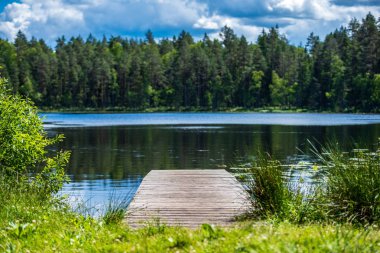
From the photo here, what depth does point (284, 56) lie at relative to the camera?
5281 inches

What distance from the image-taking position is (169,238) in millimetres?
6613

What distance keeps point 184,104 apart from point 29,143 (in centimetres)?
12172

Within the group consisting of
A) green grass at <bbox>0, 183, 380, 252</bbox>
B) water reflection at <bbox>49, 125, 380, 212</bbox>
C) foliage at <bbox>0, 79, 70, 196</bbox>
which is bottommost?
water reflection at <bbox>49, 125, 380, 212</bbox>

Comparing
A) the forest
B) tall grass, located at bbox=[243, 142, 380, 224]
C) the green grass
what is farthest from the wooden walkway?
the forest

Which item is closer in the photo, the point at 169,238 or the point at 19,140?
the point at 169,238

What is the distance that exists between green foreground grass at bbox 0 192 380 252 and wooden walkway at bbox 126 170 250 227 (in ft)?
3.61

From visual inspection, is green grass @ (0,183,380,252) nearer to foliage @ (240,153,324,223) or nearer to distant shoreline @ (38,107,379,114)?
foliage @ (240,153,324,223)

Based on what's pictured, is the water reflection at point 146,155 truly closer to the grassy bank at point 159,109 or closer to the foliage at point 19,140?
the foliage at point 19,140

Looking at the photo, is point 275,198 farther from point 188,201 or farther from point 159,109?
point 159,109

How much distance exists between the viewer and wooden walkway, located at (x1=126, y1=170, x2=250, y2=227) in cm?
969

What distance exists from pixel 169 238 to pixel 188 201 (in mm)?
4928

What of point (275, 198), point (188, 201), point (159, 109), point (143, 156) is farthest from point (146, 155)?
point (159, 109)

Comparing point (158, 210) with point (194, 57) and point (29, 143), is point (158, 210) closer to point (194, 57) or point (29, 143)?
point (29, 143)

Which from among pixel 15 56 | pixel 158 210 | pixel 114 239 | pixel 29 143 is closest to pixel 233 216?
pixel 158 210
